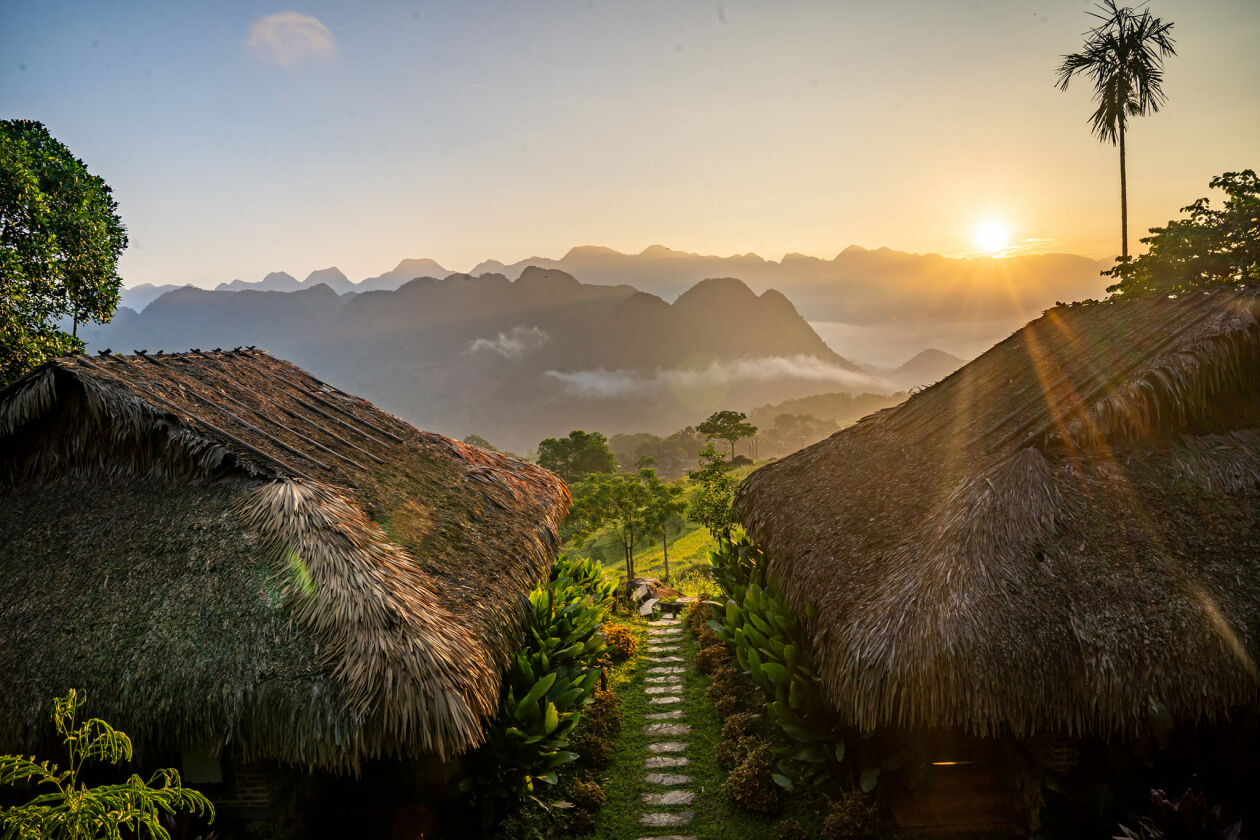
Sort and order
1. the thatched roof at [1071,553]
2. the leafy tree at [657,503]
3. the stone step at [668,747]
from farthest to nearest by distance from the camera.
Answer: the leafy tree at [657,503] < the stone step at [668,747] < the thatched roof at [1071,553]

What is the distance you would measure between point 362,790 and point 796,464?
293 inches

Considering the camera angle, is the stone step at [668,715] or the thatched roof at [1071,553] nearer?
the thatched roof at [1071,553]

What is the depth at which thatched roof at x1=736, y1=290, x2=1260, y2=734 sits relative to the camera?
16.9ft

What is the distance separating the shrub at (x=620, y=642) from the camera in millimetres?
11828

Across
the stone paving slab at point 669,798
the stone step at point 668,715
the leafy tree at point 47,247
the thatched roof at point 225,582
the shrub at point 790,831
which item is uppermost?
the leafy tree at point 47,247

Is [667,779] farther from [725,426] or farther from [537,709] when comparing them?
[725,426]

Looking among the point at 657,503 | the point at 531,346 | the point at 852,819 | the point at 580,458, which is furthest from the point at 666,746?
the point at 531,346

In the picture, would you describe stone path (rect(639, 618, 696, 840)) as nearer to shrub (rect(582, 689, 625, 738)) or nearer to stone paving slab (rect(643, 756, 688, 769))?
stone paving slab (rect(643, 756, 688, 769))

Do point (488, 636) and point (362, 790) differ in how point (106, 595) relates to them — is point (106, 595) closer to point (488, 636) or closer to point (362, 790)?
point (362, 790)

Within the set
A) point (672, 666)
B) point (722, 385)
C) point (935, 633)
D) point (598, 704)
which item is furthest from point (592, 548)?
point (722, 385)

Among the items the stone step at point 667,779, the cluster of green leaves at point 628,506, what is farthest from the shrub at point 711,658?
the cluster of green leaves at point 628,506

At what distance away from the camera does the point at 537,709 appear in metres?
6.65

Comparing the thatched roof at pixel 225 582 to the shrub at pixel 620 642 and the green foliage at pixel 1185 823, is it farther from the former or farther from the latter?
the shrub at pixel 620 642

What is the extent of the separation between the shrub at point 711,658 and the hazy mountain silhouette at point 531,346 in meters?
134
